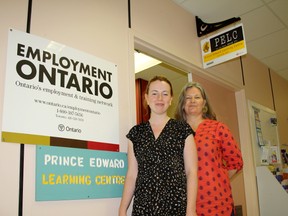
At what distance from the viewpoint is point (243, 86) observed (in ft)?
11.7

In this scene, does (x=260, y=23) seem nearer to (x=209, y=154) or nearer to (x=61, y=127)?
(x=209, y=154)

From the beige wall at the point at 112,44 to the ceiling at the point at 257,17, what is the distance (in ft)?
0.56

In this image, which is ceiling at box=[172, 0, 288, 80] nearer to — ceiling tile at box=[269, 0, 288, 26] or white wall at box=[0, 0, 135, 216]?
A: ceiling tile at box=[269, 0, 288, 26]

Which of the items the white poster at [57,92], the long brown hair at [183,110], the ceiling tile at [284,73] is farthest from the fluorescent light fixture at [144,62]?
the ceiling tile at [284,73]

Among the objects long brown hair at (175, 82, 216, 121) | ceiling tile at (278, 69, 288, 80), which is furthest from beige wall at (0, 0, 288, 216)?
ceiling tile at (278, 69, 288, 80)

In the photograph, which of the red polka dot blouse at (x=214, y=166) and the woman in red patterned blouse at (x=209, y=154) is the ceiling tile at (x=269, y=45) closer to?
the woman in red patterned blouse at (x=209, y=154)

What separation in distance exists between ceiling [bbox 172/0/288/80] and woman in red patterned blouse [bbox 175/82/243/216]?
1154 millimetres

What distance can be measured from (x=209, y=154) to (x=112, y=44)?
1001mm

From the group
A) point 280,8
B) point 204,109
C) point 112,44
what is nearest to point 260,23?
point 280,8

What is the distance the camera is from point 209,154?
5.93 feet

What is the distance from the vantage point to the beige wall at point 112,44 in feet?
4.42

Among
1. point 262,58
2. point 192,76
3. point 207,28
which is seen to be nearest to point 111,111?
point 192,76

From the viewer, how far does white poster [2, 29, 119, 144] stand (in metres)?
1.39

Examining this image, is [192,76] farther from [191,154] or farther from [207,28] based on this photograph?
[191,154]
